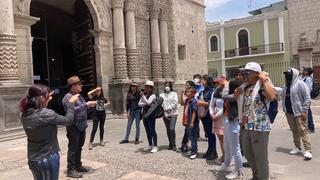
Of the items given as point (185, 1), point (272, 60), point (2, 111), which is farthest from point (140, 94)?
point (272, 60)

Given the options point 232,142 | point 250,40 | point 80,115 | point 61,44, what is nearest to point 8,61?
point 80,115

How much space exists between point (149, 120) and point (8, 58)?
4.91m

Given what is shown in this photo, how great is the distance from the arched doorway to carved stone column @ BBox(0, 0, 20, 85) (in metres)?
4.34

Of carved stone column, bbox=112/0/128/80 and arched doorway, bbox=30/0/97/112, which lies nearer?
carved stone column, bbox=112/0/128/80

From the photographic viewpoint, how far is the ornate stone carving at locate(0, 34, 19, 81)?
33.0 feet

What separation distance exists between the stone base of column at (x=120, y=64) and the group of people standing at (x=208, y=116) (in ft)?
18.6

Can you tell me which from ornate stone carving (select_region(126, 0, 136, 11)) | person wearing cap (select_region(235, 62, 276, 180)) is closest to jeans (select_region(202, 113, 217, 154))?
person wearing cap (select_region(235, 62, 276, 180))

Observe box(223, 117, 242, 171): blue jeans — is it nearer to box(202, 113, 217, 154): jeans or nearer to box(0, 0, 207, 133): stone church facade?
box(202, 113, 217, 154): jeans

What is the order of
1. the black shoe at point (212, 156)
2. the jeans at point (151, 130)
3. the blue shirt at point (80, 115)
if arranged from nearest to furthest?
1. the blue shirt at point (80, 115)
2. the black shoe at point (212, 156)
3. the jeans at point (151, 130)

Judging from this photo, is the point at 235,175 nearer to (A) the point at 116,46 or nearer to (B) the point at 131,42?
(A) the point at 116,46

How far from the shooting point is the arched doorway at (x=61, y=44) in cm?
1484

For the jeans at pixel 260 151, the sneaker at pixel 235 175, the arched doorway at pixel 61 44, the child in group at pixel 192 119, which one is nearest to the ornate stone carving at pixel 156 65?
the arched doorway at pixel 61 44

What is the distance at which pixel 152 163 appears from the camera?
263 inches

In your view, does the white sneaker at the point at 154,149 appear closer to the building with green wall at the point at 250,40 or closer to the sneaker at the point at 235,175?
the sneaker at the point at 235,175
